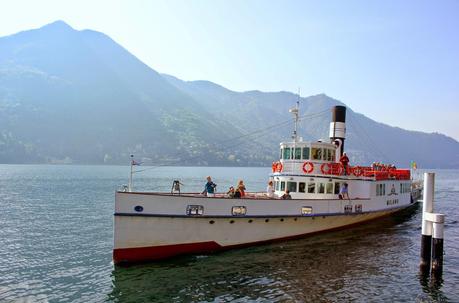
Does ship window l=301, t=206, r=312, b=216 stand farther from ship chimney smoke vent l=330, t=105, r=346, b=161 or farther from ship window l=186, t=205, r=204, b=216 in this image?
ship chimney smoke vent l=330, t=105, r=346, b=161

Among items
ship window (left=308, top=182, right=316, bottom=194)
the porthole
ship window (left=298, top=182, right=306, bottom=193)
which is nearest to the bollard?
ship window (left=308, top=182, right=316, bottom=194)

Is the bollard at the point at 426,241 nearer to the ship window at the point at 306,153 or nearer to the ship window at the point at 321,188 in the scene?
the ship window at the point at 321,188

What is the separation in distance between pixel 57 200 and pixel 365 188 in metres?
43.9

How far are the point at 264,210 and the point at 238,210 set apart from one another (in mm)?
1843

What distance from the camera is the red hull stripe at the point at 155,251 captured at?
2067cm

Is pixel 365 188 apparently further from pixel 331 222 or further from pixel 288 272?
pixel 288 272

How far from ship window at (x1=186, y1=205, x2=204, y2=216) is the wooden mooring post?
483 inches

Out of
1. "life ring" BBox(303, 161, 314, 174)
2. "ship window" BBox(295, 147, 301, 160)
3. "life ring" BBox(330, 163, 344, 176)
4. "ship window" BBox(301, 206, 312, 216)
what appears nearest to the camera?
"ship window" BBox(301, 206, 312, 216)

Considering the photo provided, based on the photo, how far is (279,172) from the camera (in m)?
29.7

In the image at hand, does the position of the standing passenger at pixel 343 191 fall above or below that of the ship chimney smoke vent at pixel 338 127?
below

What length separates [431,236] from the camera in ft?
69.7

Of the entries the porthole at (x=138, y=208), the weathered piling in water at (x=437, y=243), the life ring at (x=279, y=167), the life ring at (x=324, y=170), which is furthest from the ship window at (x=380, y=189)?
the porthole at (x=138, y=208)

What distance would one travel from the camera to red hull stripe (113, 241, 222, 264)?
20.7 m

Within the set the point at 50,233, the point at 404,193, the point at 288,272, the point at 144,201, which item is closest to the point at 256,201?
the point at 288,272
